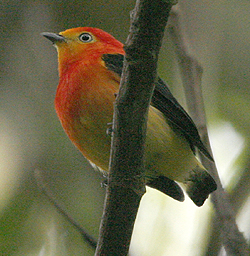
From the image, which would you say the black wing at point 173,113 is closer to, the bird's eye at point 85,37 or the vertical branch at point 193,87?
the vertical branch at point 193,87

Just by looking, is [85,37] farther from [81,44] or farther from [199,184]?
[199,184]

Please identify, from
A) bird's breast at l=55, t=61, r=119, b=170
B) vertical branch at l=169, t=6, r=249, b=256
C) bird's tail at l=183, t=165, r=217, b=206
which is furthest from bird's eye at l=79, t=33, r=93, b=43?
bird's tail at l=183, t=165, r=217, b=206

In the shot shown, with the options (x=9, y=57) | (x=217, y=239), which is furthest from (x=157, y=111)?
(x=9, y=57)

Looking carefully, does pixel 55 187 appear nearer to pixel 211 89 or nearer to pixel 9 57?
pixel 9 57

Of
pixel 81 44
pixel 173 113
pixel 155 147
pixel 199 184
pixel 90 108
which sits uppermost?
pixel 81 44

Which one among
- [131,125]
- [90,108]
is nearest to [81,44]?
[90,108]

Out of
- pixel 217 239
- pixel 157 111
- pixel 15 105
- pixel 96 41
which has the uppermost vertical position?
pixel 96 41

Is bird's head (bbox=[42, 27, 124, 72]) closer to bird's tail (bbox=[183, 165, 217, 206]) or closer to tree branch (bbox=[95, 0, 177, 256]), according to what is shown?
bird's tail (bbox=[183, 165, 217, 206])
